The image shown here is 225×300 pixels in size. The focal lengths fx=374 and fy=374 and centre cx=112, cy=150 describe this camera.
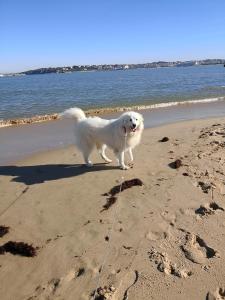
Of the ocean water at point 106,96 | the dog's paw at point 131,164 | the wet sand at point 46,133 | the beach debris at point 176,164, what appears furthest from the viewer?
the ocean water at point 106,96

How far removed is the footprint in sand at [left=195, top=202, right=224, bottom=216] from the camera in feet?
16.7

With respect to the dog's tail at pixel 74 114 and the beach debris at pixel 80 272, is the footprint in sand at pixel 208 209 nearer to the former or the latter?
the beach debris at pixel 80 272

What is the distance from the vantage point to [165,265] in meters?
3.97

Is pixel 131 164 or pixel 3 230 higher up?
pixel 3 230

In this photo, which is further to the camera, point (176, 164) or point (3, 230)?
point (176, 164)

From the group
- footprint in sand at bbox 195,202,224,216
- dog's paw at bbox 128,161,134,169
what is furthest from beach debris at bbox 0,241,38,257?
dog's paw at bbox 128,161,134,169

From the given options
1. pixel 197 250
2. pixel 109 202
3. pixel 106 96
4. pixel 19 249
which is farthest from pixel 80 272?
pixel 106 96

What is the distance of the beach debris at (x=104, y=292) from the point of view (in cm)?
358

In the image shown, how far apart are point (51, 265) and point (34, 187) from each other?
107 inches

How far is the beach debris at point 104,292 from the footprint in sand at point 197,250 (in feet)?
3.14

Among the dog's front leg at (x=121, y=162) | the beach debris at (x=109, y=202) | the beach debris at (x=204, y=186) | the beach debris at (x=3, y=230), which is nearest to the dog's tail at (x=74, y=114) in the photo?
the dog's front leg at (x=121, y=162)

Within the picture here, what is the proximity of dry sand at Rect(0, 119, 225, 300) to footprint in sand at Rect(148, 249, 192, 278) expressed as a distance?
0.03ft

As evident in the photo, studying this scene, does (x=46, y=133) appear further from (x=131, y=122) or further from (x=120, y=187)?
(x=120, y=187)

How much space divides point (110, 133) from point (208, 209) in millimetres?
3035
